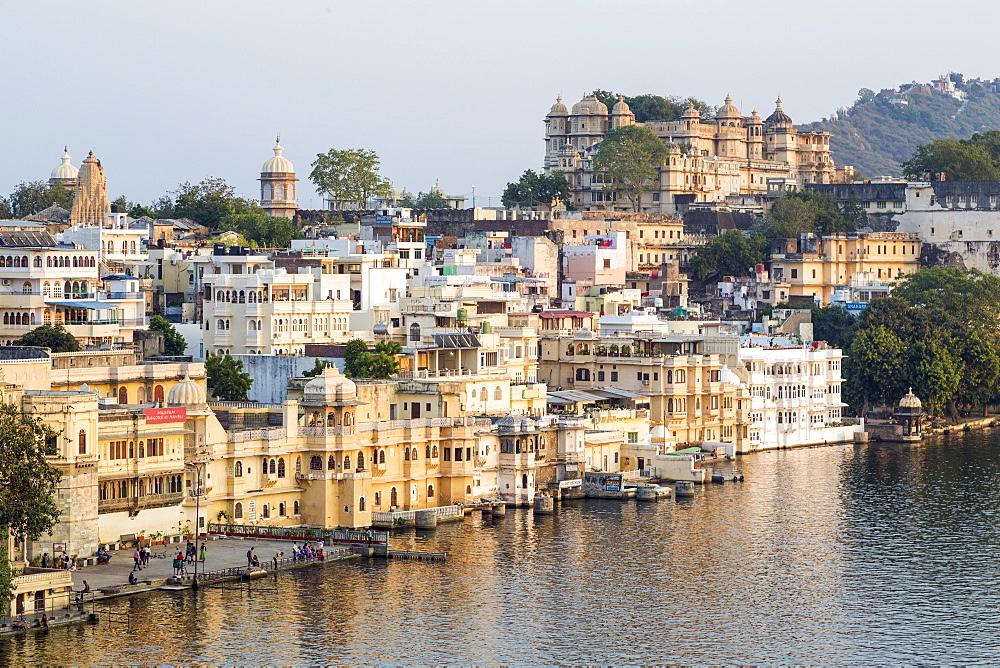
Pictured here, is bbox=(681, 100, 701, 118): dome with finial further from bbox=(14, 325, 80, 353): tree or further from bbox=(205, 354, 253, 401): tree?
bbox=(14, 325, 80, 353): tree

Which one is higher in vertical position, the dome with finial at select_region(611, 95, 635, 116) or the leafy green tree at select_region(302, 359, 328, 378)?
the dome with finial at select_region(611, 95, 635, 116)

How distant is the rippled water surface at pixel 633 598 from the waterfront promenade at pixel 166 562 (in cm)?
112

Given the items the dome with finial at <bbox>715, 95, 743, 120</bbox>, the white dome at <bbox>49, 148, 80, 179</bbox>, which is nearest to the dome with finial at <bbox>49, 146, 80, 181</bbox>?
the white dome at <bbox>49, 148, 80, 179</bbox>

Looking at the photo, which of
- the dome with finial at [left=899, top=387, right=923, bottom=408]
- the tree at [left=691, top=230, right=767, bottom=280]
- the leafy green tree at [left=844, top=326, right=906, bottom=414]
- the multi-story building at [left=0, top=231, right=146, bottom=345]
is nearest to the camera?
the multi-story building at [left=0, top=231, right=146, bottom=345]

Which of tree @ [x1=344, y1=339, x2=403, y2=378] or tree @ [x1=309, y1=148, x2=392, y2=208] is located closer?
tree @ [x1=344, y1=339, x2=403, y2=378]

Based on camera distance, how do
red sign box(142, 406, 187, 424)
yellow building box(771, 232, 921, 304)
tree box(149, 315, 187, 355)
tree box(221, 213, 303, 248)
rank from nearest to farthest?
red sign box(142, 406, 187, 424) < tree box(149, 315, 187, 355) < tree box(221, 213, 303, 248) < yellow building box(771, 232, 921, 304)

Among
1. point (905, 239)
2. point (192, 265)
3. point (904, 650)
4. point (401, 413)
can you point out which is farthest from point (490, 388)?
point (905, 239)

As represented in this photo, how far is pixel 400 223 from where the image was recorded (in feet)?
306

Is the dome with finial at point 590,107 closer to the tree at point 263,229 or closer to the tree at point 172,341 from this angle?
the tree at point 263,229

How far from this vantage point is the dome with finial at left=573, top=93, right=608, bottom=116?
126188 millimetres

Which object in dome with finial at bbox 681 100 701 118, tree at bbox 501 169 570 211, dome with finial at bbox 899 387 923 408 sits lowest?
dome with finial at bbox 899 387 923 408

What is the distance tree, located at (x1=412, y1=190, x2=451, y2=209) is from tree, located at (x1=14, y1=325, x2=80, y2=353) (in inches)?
2173

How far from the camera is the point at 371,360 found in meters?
71.1

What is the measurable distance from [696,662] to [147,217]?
206ft
